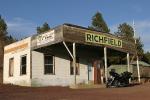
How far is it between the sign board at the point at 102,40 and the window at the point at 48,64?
4.01 metres

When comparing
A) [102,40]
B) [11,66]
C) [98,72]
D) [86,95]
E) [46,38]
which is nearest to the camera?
[86,95]

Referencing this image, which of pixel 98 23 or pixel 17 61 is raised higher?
pixel 98 23

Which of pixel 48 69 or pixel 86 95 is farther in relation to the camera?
pixel 48 69

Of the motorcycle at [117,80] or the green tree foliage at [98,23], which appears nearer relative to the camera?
the motorcycle at [117,80]

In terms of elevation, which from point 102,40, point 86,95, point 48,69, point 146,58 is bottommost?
point 86,95

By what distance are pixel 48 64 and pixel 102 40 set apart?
4.88 metres

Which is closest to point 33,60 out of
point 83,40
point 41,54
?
point 41,54

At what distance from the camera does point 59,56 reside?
27.8 metres

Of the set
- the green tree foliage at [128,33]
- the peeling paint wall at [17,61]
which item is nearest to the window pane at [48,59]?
the peeling paint wall at [17,61]

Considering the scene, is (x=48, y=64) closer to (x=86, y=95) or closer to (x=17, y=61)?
(x=17, y=61)

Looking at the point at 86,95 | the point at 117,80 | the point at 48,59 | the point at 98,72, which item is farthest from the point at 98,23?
the point at 86,95

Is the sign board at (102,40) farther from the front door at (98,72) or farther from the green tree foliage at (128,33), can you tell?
the green tree foliage at (128,33)

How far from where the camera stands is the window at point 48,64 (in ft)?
88.9

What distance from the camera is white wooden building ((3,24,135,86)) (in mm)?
24547
